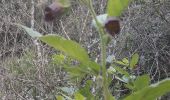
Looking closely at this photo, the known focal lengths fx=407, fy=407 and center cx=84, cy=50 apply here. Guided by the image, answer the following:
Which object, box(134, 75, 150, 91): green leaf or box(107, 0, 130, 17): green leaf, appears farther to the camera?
box(134, 75, 150, 91): green leaf

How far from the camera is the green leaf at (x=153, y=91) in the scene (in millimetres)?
544

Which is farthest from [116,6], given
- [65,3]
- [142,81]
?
[142,81]

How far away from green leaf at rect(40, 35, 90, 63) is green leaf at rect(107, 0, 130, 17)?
0.07m

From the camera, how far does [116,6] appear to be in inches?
22.4

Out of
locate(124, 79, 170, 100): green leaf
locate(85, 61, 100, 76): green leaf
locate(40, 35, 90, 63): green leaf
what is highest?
locate(40, 35, 90, 63): green leaf

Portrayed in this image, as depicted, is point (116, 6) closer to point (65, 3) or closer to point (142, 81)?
point (65, 3)

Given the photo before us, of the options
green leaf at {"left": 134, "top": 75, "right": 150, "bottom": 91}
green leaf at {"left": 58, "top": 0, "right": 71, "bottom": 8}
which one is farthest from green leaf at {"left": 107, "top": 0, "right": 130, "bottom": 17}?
green leaf at {"left": 134, "top": 75, "right": 150, "bottom": 91}

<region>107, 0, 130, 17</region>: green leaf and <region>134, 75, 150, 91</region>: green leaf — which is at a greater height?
<region>107, 0, 130, 17</region>: green leaf

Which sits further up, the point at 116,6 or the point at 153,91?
the point at 116,6

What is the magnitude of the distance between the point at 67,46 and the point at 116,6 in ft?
0.29

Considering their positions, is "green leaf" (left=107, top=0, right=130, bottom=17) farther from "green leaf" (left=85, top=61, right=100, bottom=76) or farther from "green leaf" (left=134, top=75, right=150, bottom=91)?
"green leaf" (left=134, top=75, right=150, bottom=91)

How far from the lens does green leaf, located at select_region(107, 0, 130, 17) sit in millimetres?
557

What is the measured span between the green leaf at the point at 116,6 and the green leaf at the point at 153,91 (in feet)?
0.36

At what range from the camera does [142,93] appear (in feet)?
1.85
